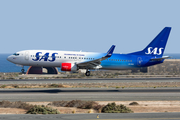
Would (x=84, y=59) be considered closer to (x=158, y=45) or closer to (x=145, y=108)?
(x=158, y=45)

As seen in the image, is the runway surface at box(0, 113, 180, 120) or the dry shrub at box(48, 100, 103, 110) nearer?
the runway surface at box(0, 113, 180, 120)

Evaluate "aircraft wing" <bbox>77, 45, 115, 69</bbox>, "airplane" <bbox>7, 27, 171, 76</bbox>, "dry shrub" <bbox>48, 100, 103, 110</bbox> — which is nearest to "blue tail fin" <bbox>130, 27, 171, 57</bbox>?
"airplane" <bbox>7, 27, 171, 76</bbox>

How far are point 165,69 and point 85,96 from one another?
63.5 metres

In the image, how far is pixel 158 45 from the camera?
57.8 metres

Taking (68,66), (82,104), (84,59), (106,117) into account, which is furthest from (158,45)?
(106,117)

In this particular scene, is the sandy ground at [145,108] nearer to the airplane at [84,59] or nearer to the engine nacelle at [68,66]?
the airplane at [84,59]

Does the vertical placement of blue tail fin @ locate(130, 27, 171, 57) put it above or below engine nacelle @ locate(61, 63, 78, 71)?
above

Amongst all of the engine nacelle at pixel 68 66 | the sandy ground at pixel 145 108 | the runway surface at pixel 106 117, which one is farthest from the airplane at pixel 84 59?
the runway surface at pixel 106 117

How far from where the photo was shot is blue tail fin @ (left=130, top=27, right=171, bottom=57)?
56956mm

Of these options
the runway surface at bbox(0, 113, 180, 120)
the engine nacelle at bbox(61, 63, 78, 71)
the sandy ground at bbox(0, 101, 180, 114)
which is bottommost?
the sandy ground at bbox(0, 101, 180, 114)

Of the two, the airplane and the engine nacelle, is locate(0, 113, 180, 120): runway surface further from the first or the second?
the engine nacelle

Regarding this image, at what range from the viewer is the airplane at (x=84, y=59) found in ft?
163

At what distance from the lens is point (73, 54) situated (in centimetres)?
5097

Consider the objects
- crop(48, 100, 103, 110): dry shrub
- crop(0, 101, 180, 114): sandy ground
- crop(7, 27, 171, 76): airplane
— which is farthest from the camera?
crop(7, 27, 171, 76): airplane
